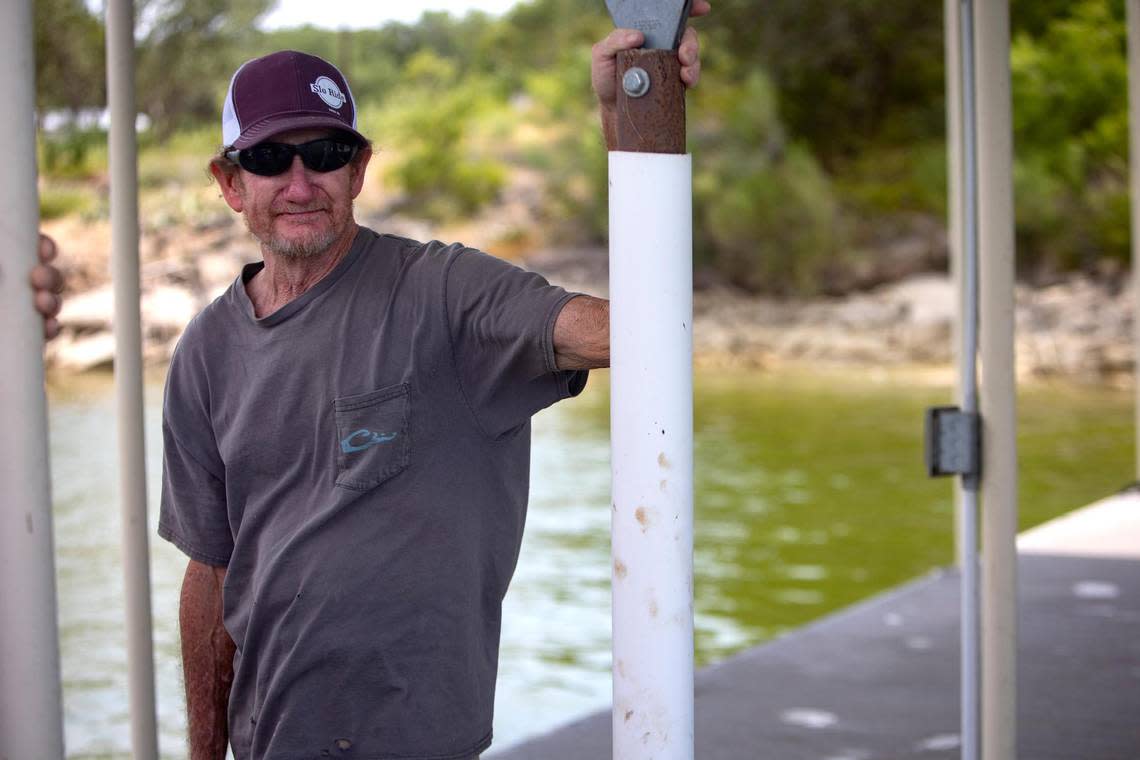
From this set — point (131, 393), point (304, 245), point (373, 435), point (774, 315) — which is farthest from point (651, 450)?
point (774, 315)

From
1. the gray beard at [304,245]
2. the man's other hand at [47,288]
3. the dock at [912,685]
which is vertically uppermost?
the gray beard at [304,245]

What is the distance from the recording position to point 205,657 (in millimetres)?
2246

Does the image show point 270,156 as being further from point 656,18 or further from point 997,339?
point 997,339

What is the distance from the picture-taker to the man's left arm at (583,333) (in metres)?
1.79

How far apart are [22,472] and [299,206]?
1.81 ft

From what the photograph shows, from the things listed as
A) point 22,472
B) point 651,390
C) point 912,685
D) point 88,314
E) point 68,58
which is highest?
point 68,58

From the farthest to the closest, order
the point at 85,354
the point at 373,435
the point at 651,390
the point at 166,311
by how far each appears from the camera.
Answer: the point at 166,311
the point at 85,354
the point at 373,435
the point at 651,390

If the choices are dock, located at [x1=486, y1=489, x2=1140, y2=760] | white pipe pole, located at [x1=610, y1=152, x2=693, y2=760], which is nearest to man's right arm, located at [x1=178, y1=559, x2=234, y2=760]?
white pipe pole, located at [x1=610, y1=152, x2=693, y2=760]

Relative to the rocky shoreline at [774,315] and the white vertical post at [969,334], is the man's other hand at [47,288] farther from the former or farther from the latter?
the rocky shoreline at [774,315]

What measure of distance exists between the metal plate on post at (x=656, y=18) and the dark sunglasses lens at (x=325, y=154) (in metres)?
0.52

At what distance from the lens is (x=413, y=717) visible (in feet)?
6.34

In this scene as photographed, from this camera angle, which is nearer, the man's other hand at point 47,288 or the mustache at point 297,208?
the mustache at point 297,208

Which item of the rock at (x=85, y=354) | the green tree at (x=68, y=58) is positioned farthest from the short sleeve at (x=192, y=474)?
the green tree at (x=68, y=58)

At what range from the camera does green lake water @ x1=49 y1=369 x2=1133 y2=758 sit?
23.9 ft
